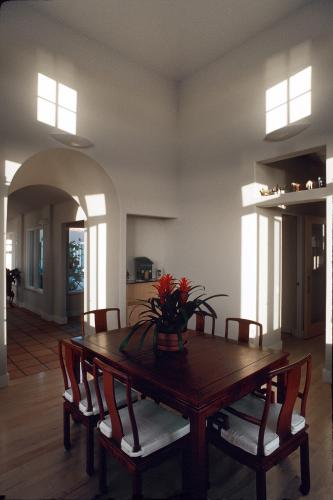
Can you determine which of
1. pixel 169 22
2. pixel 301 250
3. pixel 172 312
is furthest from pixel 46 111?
pixel 301 250

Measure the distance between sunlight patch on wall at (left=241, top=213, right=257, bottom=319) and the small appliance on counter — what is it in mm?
1620

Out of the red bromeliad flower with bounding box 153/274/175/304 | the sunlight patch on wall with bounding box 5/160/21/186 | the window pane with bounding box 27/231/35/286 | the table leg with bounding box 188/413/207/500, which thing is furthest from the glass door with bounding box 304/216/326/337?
the window pane with bounding box 27/231/35/286

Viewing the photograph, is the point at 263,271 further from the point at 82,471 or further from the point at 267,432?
the point at 82,471

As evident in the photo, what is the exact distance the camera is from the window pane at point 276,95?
157 inches

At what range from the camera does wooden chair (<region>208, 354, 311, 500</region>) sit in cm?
164

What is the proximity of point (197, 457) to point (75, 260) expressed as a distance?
6.30m

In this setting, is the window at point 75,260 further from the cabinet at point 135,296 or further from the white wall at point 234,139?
the white wall at point 234,139

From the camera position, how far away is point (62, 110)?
393 centimetres

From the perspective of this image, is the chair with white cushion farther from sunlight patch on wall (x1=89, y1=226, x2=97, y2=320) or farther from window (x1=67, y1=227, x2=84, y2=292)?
window (x1=67, y1=227, x2=84, y2=292)

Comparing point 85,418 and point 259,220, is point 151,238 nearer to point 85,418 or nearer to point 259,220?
point 259,220

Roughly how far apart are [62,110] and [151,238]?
2499mm

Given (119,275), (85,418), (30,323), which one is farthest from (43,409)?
(30,323)

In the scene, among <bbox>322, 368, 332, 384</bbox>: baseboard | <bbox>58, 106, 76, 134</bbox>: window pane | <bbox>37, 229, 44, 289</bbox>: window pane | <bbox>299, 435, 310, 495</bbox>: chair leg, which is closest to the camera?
<bbox>299, 435, 310, 495</bbox>: chair leg

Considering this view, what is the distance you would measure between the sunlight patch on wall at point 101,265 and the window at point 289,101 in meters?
2.77
